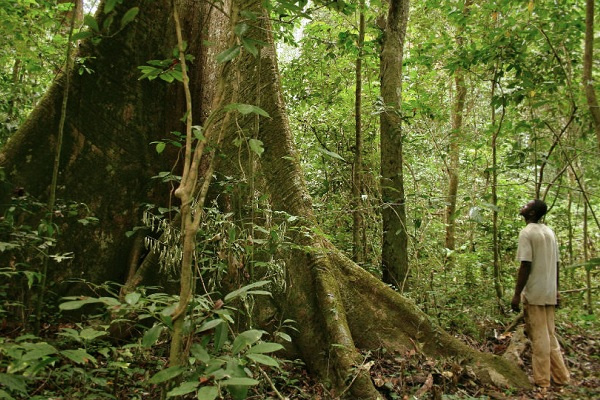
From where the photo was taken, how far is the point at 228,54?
5.65 feet

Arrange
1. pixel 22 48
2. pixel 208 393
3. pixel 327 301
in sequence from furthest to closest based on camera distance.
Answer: pixel 22 48 < pixel 327 301 < pixel 208 393

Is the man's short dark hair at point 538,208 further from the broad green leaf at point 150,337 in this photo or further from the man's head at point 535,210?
the broad green leaf at point 150,337

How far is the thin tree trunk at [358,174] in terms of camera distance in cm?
611

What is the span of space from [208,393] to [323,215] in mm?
4818

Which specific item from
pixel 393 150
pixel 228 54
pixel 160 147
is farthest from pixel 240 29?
pixel 393 150

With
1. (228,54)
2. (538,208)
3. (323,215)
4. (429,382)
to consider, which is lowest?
(429,382)

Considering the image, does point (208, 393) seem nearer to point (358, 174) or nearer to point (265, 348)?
point (265, 348)

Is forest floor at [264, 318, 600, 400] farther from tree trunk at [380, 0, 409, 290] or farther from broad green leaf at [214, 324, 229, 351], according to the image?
tree trunk at [380, 0, 409, 290]

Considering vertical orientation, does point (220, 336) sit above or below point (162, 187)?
below

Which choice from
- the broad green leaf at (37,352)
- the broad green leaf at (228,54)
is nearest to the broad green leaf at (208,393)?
the broad green leaf at (37,352)

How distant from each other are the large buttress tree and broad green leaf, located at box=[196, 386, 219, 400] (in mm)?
2215

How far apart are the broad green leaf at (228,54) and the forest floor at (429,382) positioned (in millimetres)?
2240

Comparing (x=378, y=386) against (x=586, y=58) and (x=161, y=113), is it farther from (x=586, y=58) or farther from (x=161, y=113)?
(x=161, y=113)

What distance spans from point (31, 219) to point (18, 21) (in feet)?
9.54
